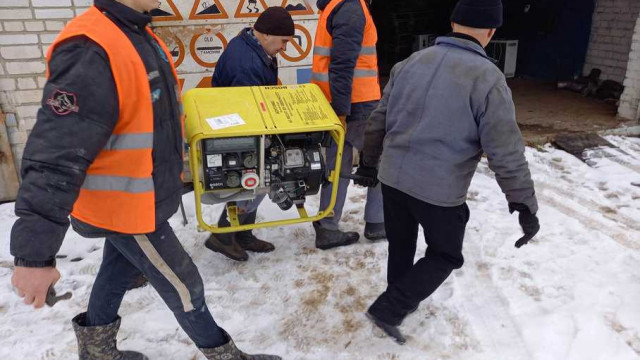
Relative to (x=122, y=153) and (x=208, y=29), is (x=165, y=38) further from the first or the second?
(x=122, y=153)

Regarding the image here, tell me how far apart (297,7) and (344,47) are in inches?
55.8

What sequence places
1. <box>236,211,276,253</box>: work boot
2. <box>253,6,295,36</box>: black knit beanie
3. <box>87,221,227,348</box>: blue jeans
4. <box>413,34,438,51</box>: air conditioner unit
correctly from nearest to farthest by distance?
1. <box>87,221,227,348</box>: blue jeans
2. <box>253,6,295,36</box>: black knit beanie
3. <box>236,211,276,253</box>: work boot
4. <box>413,34,438,51</box>: air conditioner unit

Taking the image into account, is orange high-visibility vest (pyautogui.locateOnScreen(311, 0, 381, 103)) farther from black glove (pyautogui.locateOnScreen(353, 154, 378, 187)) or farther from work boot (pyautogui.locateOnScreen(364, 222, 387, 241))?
work boot (pyautogui.locateOnScreen(364, 222, 387, 241))

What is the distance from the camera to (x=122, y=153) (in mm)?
1594

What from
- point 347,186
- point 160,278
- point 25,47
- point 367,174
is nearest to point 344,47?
point 367,174

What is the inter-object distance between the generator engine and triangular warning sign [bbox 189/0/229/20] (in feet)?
Answer: 5.87

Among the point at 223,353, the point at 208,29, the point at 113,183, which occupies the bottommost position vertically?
the point at 223,353

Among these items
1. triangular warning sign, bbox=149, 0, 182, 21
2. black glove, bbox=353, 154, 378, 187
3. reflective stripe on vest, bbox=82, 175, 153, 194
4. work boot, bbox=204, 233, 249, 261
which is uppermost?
triangular warning sign, bbox=149, 0, 182, 21

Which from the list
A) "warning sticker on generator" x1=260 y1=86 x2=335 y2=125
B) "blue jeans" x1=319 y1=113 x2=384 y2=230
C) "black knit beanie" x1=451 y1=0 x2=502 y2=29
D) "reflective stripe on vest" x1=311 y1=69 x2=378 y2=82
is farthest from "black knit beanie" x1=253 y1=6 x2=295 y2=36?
"black knit beanie" x1=451 y1=0 x2=502 y2=29

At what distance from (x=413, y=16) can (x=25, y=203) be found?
35.9 feet

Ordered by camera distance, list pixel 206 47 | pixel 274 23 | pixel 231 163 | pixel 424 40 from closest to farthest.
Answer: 1. pixel 231 163
2. pixel 274 23
3. pixel 206 47
4. pixel 424 40

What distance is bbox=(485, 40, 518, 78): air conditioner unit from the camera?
941 cm

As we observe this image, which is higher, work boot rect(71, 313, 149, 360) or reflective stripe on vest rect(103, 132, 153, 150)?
reflective stripe on vest rect(103, 132, 153, 150)

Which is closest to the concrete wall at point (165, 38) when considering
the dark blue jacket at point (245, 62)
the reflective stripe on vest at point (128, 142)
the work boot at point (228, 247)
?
the dark blue jacket at point (245, 62)
